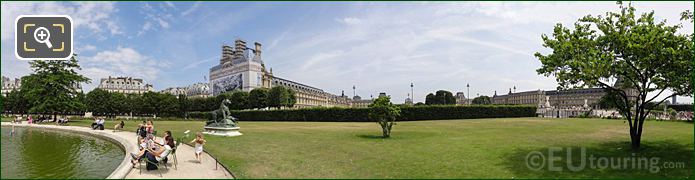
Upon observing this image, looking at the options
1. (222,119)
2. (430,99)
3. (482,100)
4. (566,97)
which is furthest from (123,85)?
(566,97)

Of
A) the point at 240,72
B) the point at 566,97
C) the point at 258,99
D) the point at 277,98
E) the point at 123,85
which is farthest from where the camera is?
the point at 566,97

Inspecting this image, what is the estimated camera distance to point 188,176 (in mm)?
11562

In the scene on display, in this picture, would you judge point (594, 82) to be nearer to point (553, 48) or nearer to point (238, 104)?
point (553, 48)

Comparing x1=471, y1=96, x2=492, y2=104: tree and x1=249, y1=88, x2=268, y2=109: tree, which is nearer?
x1=249, y1=88, x2=268, y2=109: tree

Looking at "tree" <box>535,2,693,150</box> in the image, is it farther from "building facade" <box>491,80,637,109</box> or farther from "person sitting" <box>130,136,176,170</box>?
"building facade" <box>491,80,637,109</box>

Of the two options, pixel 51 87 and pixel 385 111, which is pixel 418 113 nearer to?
pixel 385 111

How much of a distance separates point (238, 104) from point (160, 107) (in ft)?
52.4

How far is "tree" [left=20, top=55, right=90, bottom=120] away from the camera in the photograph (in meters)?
41.8

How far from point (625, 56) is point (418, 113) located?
36657 millimetres

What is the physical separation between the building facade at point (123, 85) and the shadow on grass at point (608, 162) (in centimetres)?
16065

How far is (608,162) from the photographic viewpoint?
1424 centimetres

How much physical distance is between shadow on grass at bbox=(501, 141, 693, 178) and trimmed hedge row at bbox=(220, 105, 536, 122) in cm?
3363

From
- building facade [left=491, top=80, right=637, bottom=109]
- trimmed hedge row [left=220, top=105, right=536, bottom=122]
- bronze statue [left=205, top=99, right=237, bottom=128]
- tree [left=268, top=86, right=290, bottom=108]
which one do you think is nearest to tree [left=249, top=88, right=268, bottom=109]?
tree [left=268, top=86, right=290, bottom=108]

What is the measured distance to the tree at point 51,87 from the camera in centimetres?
4181
